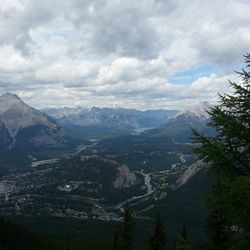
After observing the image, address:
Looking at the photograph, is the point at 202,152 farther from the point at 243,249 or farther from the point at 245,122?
the point at 243,249

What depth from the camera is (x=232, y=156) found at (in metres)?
22.5

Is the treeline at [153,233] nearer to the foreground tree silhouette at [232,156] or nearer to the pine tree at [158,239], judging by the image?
the pine tree at [158,239]

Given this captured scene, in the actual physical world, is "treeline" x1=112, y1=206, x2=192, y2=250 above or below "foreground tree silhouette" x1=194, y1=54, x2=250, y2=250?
below

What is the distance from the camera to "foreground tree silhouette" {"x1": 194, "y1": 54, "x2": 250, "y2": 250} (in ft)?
67.8

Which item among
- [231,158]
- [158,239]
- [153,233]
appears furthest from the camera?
[153,233]

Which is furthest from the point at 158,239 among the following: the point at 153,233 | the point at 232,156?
the point at 232,156

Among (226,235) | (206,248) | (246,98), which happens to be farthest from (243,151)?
(226,235)

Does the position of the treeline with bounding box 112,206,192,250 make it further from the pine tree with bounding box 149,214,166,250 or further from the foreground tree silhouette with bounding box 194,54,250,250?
the foreground tree silhouette with bounding box 194,54,250,250

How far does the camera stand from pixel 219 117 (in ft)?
75.4

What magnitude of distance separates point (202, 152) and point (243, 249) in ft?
17.8


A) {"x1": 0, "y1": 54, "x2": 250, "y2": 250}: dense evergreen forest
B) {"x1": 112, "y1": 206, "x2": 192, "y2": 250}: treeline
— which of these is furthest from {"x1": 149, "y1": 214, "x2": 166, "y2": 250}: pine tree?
{"x1": 0, "y1": 54, "x2": 250, "y2": 250}: dense evergreen forest

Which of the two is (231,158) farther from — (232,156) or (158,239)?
(158,239)

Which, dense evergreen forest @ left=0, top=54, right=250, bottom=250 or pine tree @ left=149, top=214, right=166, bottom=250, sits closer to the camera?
dense evergreen forest @ left=0, top=54, right=250, bottom=250

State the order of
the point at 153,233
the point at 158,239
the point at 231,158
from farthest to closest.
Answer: the point at 153,233 < the point at 158,239 < the point at 231,158
